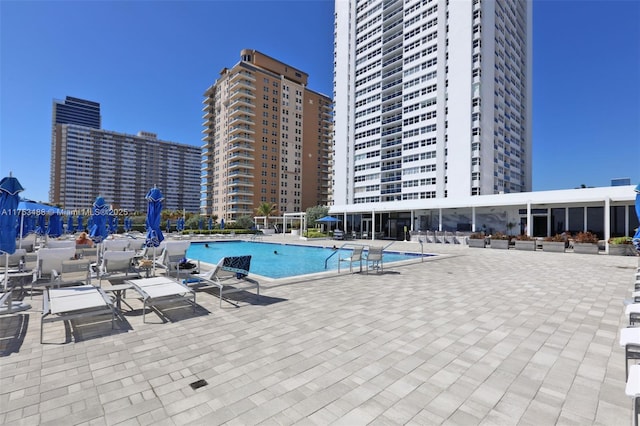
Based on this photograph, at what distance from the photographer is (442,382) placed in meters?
3.11

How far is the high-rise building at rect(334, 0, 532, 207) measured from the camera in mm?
38688

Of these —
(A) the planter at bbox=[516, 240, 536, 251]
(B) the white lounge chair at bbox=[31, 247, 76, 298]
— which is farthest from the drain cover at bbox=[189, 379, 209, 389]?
(A) the planter at bbox=[516, 240, 536, 251]

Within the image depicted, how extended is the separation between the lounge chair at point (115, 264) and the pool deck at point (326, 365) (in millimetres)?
1386

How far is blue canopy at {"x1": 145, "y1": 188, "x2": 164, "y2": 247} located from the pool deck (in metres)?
3.68

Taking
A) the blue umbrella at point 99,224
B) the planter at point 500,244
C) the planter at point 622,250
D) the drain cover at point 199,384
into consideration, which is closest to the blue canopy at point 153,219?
the blue umbrella at point 99,224

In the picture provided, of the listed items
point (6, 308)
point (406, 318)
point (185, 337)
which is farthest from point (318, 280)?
point (6, 308)

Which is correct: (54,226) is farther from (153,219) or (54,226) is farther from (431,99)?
(431,99)

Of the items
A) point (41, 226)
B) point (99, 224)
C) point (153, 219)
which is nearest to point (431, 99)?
point (153, 219)

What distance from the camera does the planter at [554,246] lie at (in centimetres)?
1806

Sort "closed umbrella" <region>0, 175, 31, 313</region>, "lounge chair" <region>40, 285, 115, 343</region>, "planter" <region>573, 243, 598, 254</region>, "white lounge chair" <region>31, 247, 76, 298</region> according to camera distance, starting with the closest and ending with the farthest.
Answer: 1. "lounge chair" <region>40, 285, 115, 343</region>
2. "closed umbrella" <region>0, 175, 31, 313</region>
3. "white lounge chair" <region>31, 247, 76, 298</region>
4. "planter" <region>573, 243, 598, 254</region>

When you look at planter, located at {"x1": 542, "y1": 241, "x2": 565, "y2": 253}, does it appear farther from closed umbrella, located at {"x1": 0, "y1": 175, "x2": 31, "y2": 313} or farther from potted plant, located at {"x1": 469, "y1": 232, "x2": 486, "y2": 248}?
closed umbrella, located at {"x1": 0, "y1": 175, "x2": 31, "y2": 313}

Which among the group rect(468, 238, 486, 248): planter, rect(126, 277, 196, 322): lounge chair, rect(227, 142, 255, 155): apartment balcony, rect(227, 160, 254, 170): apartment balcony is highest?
rect(227, 142, 255, 155): apartment balcony

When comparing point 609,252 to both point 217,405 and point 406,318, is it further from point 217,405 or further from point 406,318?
point 217,405

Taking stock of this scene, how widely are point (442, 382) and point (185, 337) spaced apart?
11.2 ft
